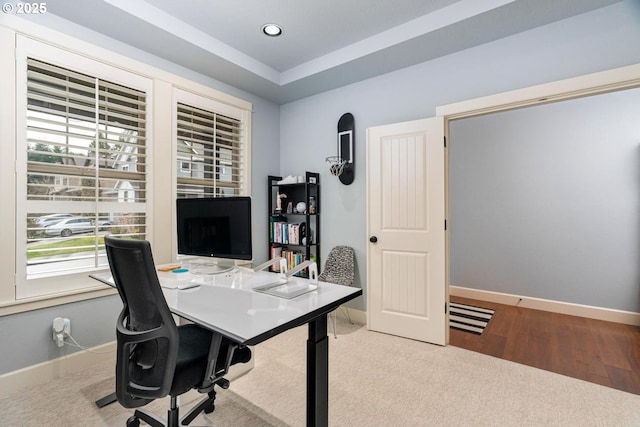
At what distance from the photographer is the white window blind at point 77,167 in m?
2.16

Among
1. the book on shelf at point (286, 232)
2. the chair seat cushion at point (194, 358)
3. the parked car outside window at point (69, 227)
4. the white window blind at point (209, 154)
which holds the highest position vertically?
the white window blind at point (209, 154)

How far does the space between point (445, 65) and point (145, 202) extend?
309 cm

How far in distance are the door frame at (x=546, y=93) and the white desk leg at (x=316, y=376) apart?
1.74m

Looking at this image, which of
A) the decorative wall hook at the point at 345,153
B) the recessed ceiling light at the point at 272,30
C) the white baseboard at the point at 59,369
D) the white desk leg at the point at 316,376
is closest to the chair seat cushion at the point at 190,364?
the white desk leg at the point at 316,376

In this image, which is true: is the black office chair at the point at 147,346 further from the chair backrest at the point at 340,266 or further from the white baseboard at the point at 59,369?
the chair backrest at the point at 340,266

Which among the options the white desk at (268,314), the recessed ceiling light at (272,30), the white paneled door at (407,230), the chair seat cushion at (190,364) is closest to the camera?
the white desk at (268,314)

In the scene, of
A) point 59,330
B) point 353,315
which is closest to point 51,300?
point 59,330

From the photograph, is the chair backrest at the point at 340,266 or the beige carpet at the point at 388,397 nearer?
the beige carpet at the point at 388,397

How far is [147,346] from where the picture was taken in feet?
4.35

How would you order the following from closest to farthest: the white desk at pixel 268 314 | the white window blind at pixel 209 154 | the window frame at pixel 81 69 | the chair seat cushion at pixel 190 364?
1. the white desk at pixel 268 314
2. the chair seat cushion at pixel 190 364
3. the window frame at pixel 81 69
4. the white window blind at pixel 209 154

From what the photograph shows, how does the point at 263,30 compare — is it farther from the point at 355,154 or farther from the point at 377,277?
the point at 377,277

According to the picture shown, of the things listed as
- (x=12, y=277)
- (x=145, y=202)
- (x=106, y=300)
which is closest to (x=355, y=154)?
(x=145, y=202)

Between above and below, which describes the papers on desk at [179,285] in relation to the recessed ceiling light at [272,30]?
below

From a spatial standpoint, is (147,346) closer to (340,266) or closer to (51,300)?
(51,300)
